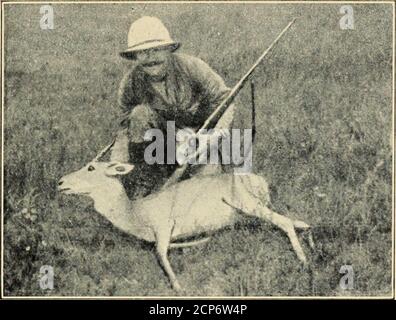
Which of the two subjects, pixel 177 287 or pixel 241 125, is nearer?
pixel 177 287

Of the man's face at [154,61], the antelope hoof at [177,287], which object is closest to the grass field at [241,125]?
the antelope hoof at [177,287]

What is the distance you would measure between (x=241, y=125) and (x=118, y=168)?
50.8 inches

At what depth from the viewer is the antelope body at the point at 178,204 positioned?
6.54 m

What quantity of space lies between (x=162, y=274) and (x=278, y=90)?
2.16 metres

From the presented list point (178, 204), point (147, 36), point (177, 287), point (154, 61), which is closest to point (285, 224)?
point (178, 204)

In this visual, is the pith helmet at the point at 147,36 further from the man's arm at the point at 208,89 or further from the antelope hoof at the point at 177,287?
the antelope hoof at the point at 177,287

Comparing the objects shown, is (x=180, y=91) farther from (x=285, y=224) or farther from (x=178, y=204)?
(x=285, y=224)

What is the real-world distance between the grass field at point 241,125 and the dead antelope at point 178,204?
10 cm

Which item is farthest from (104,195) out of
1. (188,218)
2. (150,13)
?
(150,13)

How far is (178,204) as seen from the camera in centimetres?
655

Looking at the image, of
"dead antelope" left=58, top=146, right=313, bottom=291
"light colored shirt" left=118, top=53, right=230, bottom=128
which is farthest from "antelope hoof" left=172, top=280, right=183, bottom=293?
"light colored shirt" left=118, top=53, right=230, bottom=128

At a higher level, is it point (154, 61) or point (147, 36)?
point (147, 36)

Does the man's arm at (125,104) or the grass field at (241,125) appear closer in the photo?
the grass field at (241,125)

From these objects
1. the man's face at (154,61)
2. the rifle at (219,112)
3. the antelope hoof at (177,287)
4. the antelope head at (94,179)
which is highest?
the man's face at (154,61)
